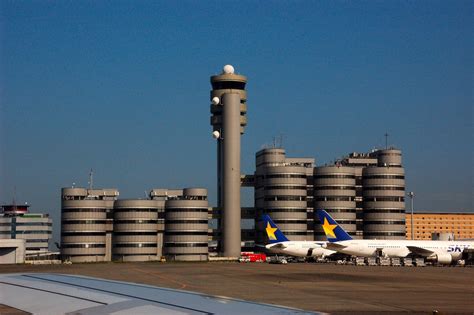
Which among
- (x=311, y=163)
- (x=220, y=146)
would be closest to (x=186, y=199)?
(x=220, y=146)

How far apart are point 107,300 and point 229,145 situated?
131 m

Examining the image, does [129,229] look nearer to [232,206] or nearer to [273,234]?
[232,206]

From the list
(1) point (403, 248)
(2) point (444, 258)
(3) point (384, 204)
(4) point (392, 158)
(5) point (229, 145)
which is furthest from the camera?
(4) point (392, 158)

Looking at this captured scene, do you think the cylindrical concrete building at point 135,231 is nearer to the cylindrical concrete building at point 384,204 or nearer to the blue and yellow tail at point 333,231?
the blue and yellow tail at point 333,231

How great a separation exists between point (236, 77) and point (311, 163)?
28.3 metres

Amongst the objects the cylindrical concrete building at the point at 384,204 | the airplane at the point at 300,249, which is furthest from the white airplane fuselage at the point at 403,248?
the cylindrical concrete building at the point at 384,204

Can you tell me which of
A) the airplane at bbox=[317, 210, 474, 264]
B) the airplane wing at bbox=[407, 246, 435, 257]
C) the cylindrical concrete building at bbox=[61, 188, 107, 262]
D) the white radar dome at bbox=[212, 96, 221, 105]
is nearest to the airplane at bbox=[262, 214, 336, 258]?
the airplane at bbox=[317, 210, 474, 264]

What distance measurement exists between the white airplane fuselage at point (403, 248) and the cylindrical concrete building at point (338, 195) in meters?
39.4

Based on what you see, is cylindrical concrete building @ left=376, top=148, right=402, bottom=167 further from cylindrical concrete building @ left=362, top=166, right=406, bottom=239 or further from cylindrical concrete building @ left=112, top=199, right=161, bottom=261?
cylindrical concrete building @ left=112, top=199, right=161, bottom=261

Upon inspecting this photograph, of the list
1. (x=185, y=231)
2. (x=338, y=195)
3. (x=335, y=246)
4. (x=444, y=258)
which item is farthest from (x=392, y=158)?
(x=335, y=246)

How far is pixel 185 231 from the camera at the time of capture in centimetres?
13562

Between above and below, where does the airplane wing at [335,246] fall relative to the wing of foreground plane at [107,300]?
below

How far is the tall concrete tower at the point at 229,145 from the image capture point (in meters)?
139

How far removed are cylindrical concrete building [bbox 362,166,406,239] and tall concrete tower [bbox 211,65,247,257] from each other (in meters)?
32.1
